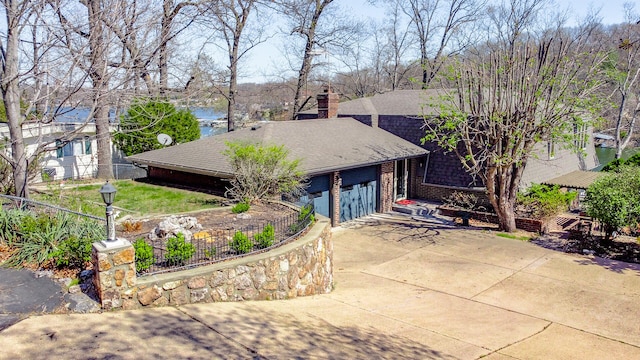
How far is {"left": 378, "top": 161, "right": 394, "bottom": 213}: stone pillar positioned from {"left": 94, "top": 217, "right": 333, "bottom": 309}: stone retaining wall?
9607mm

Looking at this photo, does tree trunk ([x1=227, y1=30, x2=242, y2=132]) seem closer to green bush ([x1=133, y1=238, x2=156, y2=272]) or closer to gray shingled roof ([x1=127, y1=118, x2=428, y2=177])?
gray shingled roof ([x1=127, y1=118, x2=428, y2=177])

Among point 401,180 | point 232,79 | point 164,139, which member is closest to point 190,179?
point 164,139

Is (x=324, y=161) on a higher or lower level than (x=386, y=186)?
higher

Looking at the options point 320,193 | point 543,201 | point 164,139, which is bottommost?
point 543,201

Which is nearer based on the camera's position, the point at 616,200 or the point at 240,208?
the point at 240,208

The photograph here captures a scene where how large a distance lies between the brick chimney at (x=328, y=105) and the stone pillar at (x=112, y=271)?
17.4 m

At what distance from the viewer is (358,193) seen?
18906mm

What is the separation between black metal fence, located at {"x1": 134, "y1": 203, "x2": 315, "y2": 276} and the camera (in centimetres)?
703

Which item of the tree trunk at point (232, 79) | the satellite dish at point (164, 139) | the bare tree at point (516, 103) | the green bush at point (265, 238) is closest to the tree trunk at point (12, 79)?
the green bush at point (265, 238)

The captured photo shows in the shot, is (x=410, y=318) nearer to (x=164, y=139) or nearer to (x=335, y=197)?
(x=335, y=197)

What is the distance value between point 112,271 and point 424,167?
16.9 m

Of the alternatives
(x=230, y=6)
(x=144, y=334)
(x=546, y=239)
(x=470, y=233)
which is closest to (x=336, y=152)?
(x=470, y=233)

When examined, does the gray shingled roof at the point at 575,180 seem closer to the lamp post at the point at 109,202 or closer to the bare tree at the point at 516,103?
the bare tree at the point at 516,103

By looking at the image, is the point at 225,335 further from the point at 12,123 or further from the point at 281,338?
the point at 12,123
